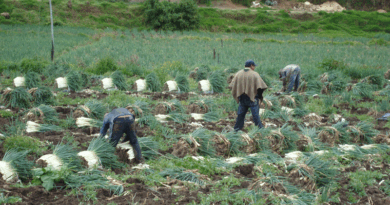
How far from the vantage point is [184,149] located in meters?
5.30

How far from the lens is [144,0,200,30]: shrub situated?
2623 centimetres

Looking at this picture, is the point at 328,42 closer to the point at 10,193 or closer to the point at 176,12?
the point at 176,12

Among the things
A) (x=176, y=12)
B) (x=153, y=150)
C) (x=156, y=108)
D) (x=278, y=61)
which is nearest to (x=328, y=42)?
(x=278, y=61)

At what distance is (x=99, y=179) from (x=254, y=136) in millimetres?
2566

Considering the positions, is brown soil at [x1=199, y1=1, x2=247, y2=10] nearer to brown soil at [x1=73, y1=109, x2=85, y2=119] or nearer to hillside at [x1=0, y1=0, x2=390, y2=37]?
hillside at [x1=0, y1=0, x2=390, y2=37]

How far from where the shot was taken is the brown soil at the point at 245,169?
4735mm

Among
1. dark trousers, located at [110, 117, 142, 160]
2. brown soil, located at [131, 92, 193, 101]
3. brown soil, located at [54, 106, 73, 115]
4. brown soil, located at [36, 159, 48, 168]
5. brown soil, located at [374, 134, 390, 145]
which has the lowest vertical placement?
brown soil, located at [131, 92, 193, 101]

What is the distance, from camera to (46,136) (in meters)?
5.86

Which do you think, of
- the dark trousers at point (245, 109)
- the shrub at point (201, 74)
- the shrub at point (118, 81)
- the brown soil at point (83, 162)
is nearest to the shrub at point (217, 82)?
the shrub at point (201, 74)

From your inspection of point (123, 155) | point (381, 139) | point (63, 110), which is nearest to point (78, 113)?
point (63, 110)

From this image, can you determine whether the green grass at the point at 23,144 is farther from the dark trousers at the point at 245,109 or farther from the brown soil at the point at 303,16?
the brown soil at the point at 303,16

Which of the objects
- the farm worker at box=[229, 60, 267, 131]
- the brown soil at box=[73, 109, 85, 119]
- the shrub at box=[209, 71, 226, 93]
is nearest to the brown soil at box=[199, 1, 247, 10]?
the shrub at box=[209, 71, 226, 93]

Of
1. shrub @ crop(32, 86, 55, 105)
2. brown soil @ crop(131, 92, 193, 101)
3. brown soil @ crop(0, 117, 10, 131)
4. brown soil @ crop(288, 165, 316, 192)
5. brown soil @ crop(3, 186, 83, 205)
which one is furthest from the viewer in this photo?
brown soil @ crop(131, 92, 193, 101)

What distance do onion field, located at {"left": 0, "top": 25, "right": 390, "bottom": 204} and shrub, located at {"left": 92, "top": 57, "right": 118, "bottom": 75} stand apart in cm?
3
